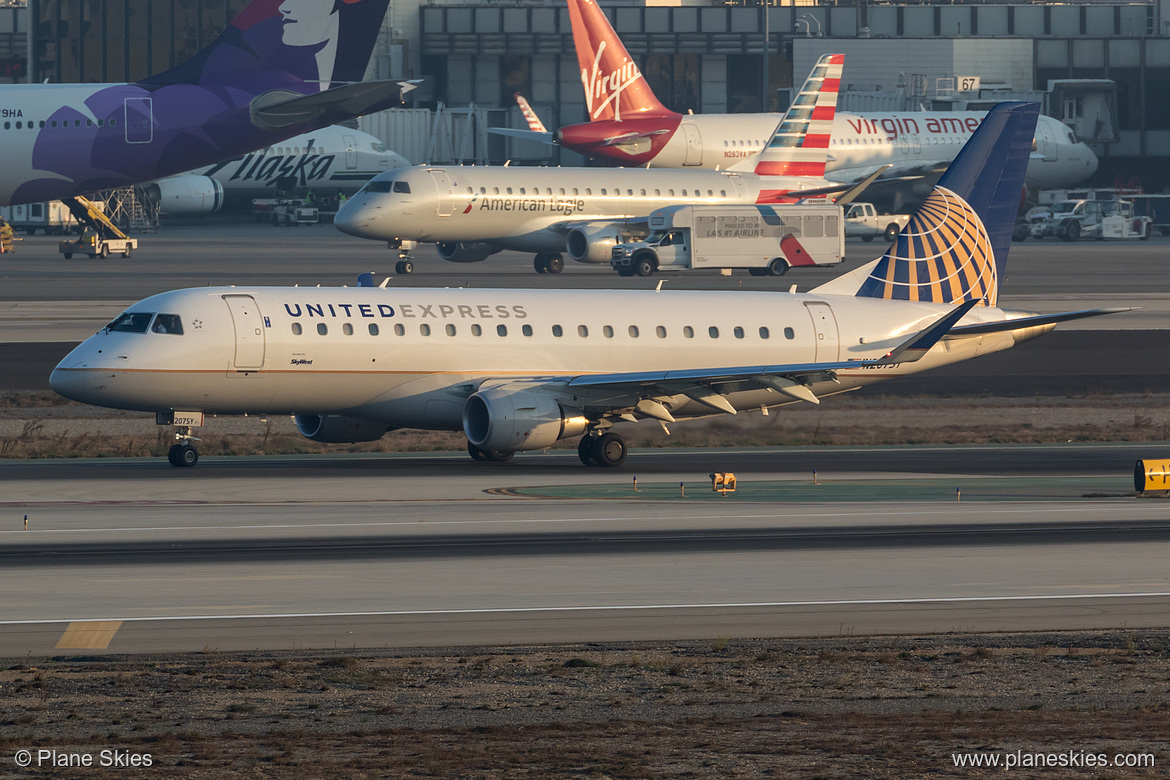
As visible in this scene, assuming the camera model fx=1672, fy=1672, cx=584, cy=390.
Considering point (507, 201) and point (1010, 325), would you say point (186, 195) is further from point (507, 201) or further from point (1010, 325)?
point (1010, 325)

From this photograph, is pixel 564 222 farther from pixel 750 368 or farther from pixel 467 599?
pixel 467 599

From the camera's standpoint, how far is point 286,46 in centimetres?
6881

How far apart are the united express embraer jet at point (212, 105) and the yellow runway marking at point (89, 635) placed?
47.7 meters

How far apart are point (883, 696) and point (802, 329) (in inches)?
957

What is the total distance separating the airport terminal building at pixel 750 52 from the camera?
151500 mm

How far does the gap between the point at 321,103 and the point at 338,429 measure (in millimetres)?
32341

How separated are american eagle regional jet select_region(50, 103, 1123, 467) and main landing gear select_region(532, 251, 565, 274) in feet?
154

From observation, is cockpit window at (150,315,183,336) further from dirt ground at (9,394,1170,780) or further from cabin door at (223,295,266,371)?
dirt ground at (9,394,1170,780)

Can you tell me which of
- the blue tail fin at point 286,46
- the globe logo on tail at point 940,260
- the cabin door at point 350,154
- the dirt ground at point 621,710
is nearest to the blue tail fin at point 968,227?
the globe logo on tail at point 940,260

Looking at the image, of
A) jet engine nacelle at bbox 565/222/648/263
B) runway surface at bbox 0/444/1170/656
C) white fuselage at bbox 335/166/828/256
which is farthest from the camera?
jet engine nacelle at bbox 565/222/648/263

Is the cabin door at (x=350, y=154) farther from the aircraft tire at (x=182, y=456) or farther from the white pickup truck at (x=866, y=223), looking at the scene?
the aircraft tire at (x=182, y=456)

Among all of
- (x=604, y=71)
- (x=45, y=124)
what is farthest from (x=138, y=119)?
(x=604, y=71)

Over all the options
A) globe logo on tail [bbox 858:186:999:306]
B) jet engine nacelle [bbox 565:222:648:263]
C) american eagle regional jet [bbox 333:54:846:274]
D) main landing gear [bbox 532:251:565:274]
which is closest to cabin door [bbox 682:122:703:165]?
american eagle regional jet [bbox 333:54:846:274]

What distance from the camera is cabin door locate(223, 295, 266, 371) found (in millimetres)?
36125
